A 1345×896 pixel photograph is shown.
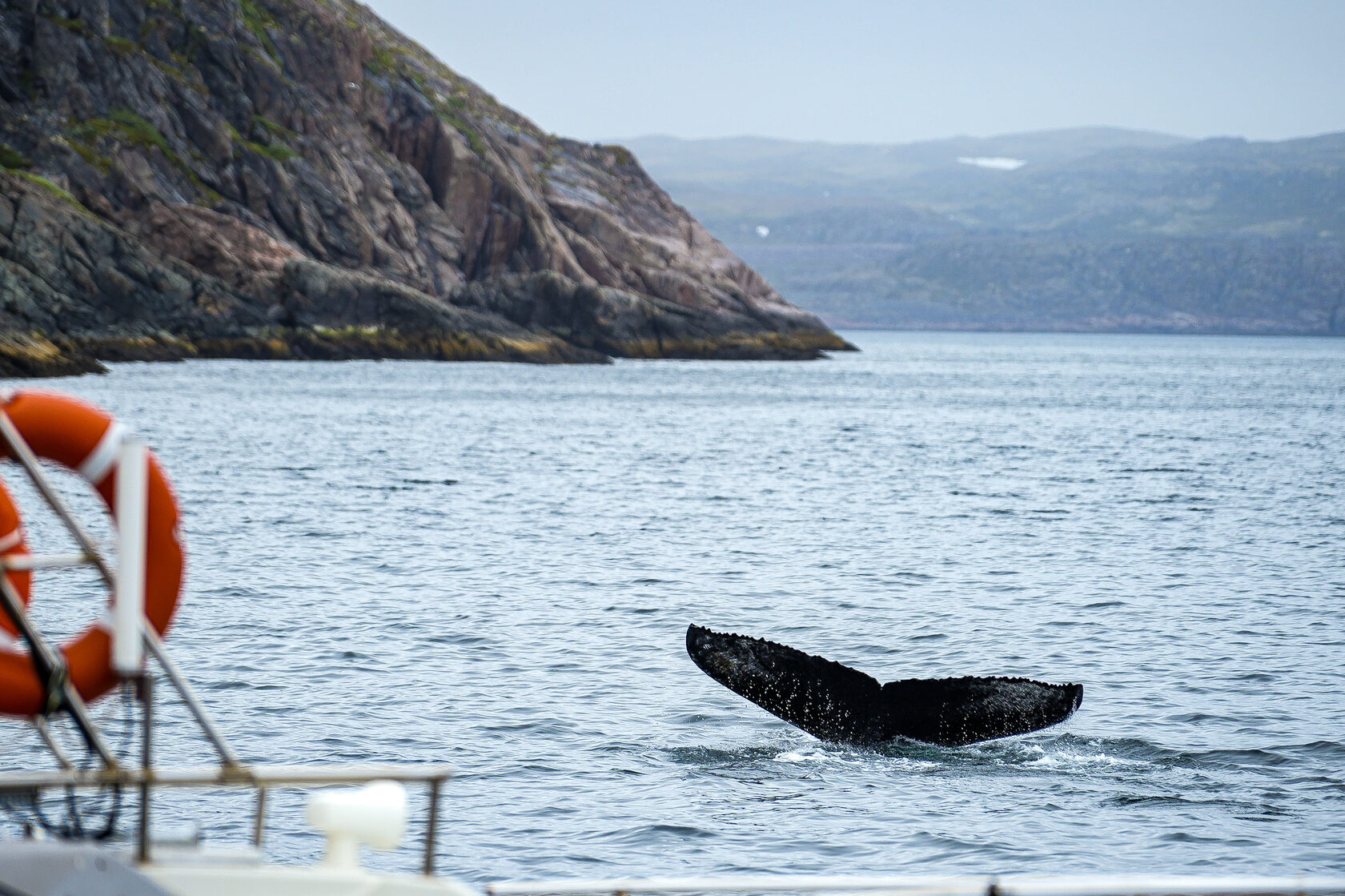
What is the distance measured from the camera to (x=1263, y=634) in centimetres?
2339

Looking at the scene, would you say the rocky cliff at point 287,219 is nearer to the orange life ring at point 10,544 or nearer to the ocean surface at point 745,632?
the ocean surface at point 745,632

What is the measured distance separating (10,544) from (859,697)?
32.7 ft

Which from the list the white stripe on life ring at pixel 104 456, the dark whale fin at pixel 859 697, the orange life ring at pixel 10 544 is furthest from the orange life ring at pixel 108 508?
the dark whale fin at pixel 859 697

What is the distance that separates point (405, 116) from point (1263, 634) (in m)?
130

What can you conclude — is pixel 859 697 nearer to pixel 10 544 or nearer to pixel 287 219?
pixel 10 544

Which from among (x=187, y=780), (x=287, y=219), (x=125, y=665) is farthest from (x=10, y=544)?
(x=287, y=219)

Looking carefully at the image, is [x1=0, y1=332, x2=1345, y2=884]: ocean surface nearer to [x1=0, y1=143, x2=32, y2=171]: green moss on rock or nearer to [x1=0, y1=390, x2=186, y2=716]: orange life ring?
[x1=0, y1=390, x2=186, y2=716]: orange life ring

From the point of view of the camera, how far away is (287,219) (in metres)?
122

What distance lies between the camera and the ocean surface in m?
13.4

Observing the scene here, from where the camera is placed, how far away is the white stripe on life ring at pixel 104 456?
7.23 meters

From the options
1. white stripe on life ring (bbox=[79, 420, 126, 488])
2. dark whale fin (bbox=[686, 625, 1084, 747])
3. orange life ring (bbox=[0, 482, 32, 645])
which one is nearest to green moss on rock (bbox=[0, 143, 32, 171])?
dark whale fin (bbox=[686, 625, 1084, 747])

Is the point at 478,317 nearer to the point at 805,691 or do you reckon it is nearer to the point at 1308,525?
the point at 1308,525

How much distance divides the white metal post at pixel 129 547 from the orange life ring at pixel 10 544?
814 mm

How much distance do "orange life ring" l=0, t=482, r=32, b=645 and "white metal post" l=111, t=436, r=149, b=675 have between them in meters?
0.81
